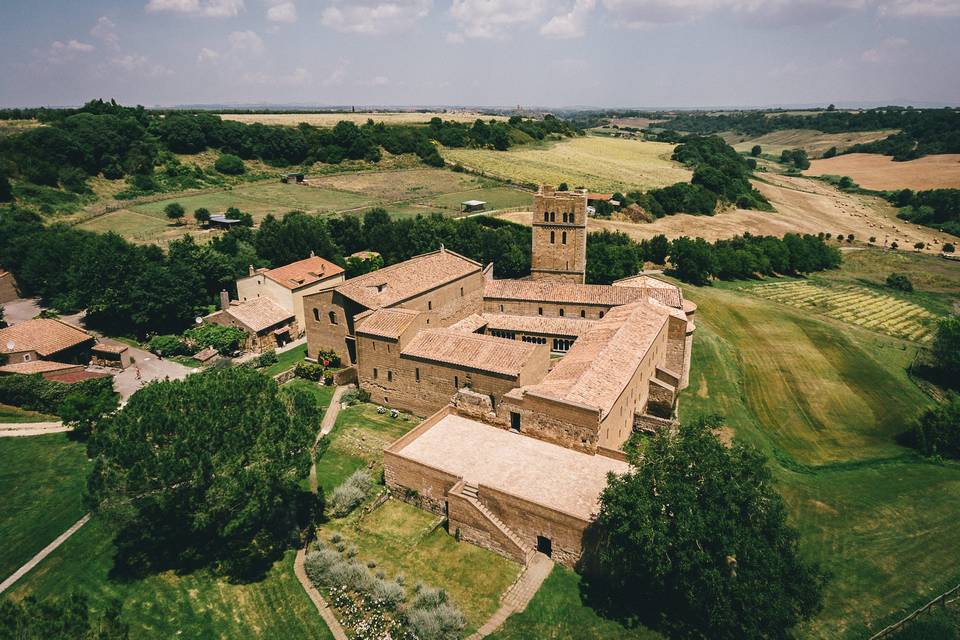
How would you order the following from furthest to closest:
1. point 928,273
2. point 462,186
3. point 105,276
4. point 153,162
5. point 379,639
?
point 462,186
point 153,162
point 928,273
point 105,276
point 379,639

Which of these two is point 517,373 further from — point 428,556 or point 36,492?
point 36,492

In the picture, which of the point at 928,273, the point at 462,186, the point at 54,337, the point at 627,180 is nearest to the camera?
the point at 54,337

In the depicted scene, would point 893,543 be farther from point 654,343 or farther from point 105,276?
point 105,276

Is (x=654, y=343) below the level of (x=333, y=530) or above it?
above

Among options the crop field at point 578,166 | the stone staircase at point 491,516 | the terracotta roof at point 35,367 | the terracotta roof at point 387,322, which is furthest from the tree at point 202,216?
the stone staircase at point 491,516

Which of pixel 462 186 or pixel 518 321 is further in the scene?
pixel 462 186

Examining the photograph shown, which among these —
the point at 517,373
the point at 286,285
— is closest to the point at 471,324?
the point at 517,373

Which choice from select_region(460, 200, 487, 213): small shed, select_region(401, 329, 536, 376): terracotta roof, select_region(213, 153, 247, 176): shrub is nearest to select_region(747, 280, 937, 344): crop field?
select_region(460, 200, 487, 213): small shed

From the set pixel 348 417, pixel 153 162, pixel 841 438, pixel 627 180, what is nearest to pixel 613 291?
pixel 841 438
